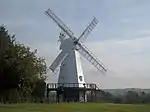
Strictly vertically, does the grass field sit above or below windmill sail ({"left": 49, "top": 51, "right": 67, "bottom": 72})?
below

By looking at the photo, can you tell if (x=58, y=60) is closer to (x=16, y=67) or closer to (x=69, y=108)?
(x=16, y=67)

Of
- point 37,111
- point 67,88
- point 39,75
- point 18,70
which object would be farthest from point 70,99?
point 37,111

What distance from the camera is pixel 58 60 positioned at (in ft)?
232

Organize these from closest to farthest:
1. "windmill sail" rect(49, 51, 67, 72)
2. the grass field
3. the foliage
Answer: the grass field < the foliage < "windmill sail" rect(49, 51, 67, 72)

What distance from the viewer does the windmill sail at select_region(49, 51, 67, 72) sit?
69875 millimetres

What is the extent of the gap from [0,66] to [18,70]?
8.24 feet

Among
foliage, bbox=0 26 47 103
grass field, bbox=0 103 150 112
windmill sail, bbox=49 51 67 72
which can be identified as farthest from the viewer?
windmill sail, bbox=49 51 67 72

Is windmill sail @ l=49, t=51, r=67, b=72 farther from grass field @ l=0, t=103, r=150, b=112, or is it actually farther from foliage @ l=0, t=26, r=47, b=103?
grass field @ l=0, t=103, r=150, b=112

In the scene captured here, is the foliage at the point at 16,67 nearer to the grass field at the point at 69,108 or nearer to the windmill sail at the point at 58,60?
the windmill sail at the point at 58,60

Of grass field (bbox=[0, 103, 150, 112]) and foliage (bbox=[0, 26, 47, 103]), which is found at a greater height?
foliage (bbox=[0, 26, 47, 103])

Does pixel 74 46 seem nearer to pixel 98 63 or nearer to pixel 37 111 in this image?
pixel 98 63

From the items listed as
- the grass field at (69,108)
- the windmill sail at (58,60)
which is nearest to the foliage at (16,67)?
the windmill sail at (58,60)

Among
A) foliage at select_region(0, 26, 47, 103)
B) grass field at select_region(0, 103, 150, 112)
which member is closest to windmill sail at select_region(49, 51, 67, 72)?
foliage at select_region(0, 26, 47, 103)

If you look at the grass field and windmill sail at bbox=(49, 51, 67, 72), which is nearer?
the grass field
